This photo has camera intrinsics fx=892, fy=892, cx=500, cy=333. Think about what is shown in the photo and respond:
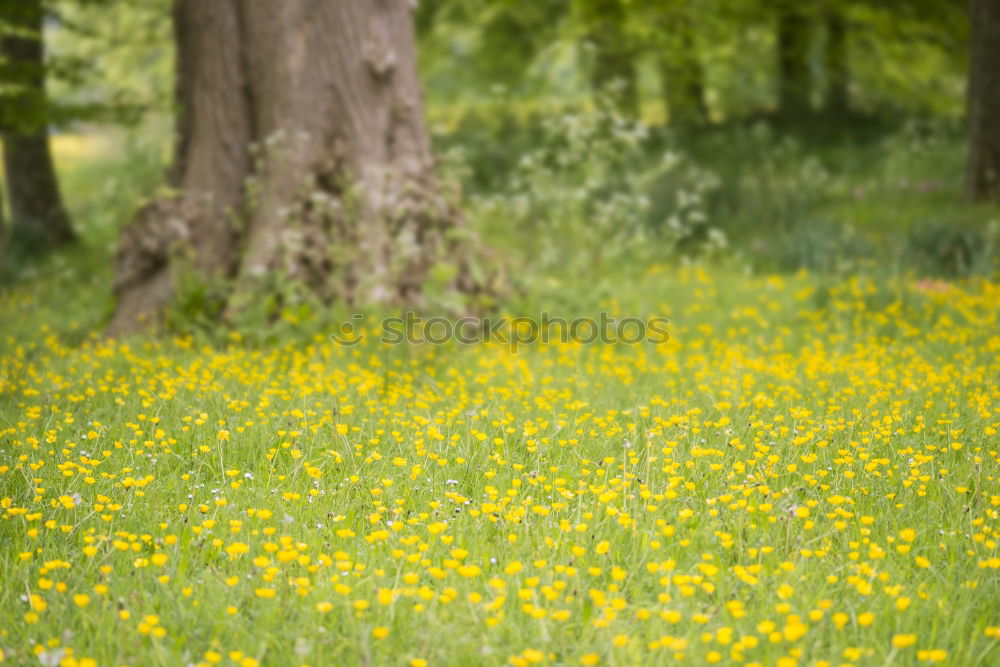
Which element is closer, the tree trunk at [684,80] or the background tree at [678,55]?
the background tree at [678,55]

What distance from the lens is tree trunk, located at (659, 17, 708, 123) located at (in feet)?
46.0

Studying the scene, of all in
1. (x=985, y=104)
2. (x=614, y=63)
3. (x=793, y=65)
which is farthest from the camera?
(x=793, y=65)

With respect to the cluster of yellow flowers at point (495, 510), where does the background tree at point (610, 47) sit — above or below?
above

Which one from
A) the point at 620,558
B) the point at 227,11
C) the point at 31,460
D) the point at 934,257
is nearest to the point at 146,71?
the point at 227,11

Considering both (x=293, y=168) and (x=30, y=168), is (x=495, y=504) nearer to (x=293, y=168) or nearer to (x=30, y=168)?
(x=293, y=168)

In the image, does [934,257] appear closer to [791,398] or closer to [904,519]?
[791,398]

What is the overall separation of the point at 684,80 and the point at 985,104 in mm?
6737

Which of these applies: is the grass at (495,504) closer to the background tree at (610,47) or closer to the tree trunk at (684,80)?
the background tree at (610,47)

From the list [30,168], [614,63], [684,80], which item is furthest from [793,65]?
[30,168]

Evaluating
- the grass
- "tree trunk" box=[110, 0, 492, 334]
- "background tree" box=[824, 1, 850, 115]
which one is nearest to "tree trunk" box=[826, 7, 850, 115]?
"background tree" box=[824, 1, 850, 115]

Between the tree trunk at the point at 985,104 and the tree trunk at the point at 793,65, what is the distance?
6.40 meters

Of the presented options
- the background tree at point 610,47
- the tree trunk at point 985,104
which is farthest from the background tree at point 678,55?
the tree trunk at point 985,104

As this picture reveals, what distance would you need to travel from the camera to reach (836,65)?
15953mm

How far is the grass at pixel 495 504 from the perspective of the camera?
2.35m
